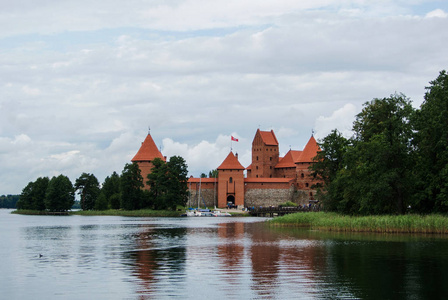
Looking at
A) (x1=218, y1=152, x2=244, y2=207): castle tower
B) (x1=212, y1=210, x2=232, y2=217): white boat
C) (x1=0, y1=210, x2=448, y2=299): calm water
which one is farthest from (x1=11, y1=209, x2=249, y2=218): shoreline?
(x1=0, y1=210, x2=448, y2=299): calm water

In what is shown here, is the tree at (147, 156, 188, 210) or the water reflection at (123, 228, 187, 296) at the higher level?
the tree at (147, 156, 188, 210)

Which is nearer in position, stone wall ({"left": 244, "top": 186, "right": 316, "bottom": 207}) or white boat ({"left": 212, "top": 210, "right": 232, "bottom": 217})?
white boat ({"left": 212, "top": 210, "right": 232, "bottom": 217})

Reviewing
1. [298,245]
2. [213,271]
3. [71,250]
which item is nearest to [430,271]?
[213,271]

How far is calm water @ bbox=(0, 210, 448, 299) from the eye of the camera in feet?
44.3

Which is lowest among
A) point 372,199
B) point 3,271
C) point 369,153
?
point 3,271

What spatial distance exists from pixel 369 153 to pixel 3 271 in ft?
71.4

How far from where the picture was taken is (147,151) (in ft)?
273

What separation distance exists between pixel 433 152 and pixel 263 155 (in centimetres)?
6047

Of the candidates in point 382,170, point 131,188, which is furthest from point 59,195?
point 382,170

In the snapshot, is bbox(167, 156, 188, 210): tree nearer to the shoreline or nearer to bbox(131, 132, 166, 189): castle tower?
the shoreline

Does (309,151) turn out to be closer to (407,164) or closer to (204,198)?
(204,198)

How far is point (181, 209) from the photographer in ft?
252

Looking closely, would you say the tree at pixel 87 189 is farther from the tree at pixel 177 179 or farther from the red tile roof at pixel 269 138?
the red tile roof at pixel 269 138

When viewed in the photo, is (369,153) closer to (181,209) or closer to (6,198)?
(181,209)
